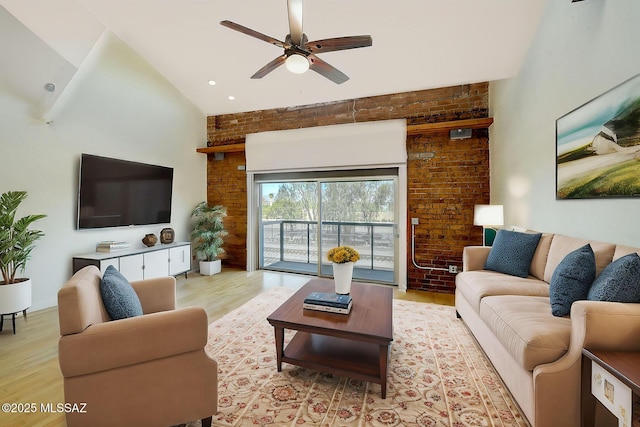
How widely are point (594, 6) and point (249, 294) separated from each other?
4457 mm

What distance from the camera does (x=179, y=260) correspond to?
448 cm

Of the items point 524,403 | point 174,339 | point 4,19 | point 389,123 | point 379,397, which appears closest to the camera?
point 174,339

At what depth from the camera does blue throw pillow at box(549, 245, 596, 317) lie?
5.34ft

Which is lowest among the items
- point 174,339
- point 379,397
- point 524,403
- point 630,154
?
point 379,397

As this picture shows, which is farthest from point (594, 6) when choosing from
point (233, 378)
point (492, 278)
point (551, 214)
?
point (233, 378)

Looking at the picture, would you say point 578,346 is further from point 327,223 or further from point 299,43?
point 327,223

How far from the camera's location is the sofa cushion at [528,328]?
1.41 metres

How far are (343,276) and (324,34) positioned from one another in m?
2.79

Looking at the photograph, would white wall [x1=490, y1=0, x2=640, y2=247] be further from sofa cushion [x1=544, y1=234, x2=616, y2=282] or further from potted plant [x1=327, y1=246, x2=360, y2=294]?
potted plant [x1=327, y1=246, x2=360, y2=294]

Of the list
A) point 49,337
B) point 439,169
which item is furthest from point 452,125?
point 49,337

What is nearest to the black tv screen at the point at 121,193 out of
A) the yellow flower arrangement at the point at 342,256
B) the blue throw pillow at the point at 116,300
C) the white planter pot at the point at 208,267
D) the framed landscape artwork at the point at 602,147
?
the white planter pot at the point at 208,267

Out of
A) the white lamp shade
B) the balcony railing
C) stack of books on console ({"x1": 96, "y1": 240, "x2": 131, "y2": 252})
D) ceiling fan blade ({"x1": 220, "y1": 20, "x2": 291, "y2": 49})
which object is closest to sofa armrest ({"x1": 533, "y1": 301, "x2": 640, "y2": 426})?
the white lamp shade

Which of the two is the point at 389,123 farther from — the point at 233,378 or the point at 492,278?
the point at 233,378

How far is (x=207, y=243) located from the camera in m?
4.89
